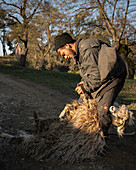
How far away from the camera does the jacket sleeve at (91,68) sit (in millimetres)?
2674

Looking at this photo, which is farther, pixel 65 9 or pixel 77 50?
pixel 65 9

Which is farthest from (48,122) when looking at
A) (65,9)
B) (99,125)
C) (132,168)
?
(65,9)

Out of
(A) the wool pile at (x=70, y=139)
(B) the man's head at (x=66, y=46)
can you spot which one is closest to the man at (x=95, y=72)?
(B) the man's head at (x=66, y=46)

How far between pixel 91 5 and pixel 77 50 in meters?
13.8

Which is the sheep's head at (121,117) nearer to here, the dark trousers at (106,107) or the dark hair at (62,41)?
the dark trousers at (106,107)

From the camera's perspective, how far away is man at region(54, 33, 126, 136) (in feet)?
8.84

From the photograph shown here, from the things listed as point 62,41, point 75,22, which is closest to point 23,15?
point 75,22

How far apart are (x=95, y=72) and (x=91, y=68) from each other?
9 centimetres

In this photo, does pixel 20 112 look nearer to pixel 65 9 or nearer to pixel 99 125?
pixel 99 125

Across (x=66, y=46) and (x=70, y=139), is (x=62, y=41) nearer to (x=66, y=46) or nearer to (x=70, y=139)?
(x=66, y=46)

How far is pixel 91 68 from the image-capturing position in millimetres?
2703

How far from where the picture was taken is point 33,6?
18609 millimetres

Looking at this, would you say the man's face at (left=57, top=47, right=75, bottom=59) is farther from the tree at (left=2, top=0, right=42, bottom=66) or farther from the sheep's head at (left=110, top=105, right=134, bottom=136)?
the tree at (left=2, top=0, right=42, bottom=66)

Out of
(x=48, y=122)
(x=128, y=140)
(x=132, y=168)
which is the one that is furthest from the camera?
(x=128, y=140)
